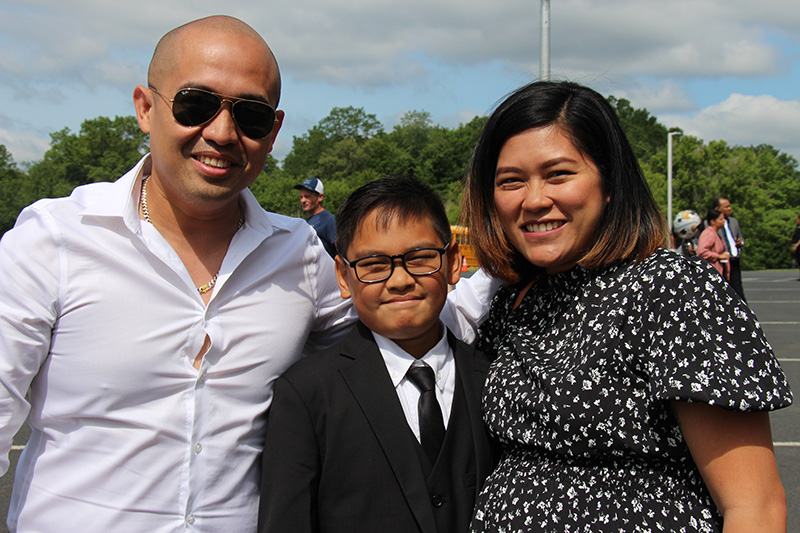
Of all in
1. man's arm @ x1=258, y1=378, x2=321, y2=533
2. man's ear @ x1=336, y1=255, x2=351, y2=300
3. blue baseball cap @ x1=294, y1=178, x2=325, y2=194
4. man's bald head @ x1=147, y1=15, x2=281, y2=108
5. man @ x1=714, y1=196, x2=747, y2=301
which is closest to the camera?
man's arm @ x1=258, y1=378, x2=321, y2=533

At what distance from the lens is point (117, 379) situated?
6.22ft

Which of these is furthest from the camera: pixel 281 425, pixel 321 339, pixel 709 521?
pixel 321 339

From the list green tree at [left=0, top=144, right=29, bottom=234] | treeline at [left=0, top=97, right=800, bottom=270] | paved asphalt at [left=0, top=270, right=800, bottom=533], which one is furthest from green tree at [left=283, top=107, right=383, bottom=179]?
paved asphalt at [left=0, top=270, right=800, bottom=533]

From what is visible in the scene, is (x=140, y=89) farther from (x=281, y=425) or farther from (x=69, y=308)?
(x=281, y=425)

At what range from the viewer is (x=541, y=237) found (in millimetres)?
2035

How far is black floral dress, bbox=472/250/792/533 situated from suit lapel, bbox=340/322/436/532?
0.21 m

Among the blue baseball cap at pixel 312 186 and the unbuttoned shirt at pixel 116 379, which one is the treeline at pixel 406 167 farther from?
the unbuttoned shirt at pixel 116 379

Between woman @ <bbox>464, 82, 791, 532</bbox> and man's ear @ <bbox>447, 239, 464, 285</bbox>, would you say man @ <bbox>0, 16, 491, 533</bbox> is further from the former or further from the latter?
woman @ <bbox>464, 82, 791, 532</bbox>

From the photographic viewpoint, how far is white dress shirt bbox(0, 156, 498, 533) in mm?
1863

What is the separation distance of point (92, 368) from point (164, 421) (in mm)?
267

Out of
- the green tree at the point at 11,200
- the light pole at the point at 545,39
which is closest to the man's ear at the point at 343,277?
the light pole at the point at 545,39

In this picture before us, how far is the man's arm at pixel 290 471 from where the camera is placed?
194 centimetres

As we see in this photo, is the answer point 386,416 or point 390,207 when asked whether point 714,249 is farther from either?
point 386,416

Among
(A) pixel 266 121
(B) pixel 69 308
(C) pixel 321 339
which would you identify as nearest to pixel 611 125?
(A) pixel 266 121
